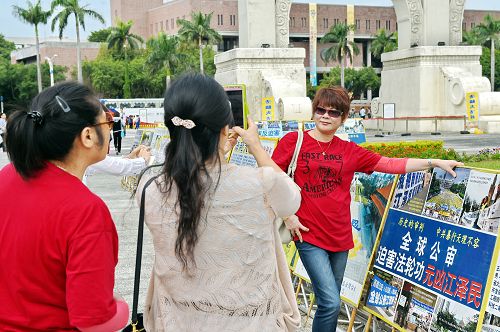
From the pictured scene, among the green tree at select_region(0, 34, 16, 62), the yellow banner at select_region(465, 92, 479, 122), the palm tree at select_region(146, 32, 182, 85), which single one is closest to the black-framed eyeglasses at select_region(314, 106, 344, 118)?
the yellow banner at select_region(465, 92, 479, 122)

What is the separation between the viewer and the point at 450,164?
3.57m

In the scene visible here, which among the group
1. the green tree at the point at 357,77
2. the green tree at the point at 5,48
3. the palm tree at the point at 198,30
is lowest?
the green tree at the point at 357,77

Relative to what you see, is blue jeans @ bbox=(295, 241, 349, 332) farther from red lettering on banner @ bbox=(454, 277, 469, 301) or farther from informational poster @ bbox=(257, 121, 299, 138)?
informational poster @ bbox=(257, 121, 299, 138)

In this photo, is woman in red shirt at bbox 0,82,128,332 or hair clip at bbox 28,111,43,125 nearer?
woman in red shirt at bbox 0,82,128,332

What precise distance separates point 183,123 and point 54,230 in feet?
1.85

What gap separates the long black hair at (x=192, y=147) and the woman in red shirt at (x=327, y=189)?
1.34 meters

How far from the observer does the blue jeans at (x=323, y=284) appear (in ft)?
11.6

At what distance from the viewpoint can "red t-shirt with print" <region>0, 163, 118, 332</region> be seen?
1859mm

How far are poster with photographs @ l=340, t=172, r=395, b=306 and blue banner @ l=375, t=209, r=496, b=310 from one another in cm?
20

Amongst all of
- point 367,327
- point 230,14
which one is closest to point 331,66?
point 230,14

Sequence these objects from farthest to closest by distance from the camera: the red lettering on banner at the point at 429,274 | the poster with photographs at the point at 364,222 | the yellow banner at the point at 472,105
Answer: the yellow banner at the point at 472,105, the poster with photographs at the point at 364,222, the red lettering on banner at the point at 429,274

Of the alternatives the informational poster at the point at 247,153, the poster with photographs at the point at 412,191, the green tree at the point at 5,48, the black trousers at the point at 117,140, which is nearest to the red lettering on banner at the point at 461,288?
the poster with photographs at the point at 412,191

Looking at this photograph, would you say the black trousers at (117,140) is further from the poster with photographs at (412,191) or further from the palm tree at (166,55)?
the palm tree at (166,55)

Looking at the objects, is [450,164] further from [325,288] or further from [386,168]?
[325,288]
